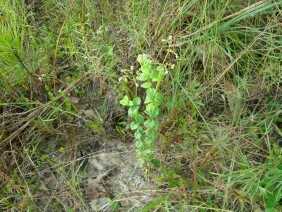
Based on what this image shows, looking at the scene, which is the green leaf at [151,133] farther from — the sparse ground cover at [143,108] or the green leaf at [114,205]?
the green leaf at [114,205]

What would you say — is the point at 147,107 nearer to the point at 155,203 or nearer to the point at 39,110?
the point at 155,203

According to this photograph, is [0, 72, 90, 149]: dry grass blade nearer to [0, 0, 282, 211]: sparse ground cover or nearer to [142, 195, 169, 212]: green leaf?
[0, 0, 282, 211]: sparse ground cover

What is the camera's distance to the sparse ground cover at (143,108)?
172 centimetres

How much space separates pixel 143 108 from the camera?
1.95 meters

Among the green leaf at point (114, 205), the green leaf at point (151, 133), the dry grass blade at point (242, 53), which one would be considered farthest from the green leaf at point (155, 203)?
the dry grass blade at point (242, 53)

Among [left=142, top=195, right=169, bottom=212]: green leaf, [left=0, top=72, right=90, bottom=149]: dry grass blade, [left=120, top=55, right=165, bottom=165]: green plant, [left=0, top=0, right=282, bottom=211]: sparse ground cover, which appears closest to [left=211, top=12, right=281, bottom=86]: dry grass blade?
[left=0, top=0, right=282, bottom=211]: sparse ground cover

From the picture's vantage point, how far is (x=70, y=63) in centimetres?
216

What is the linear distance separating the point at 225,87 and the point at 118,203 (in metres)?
0.72

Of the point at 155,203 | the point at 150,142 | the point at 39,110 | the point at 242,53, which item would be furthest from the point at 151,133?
the point at 39,110

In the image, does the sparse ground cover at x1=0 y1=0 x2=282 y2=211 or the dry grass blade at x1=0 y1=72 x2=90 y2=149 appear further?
the dry grass blade at x1=0 y1=72 x2=90 y2=149

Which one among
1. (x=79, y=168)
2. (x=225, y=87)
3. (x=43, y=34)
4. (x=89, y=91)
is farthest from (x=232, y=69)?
(x=43, y=34)

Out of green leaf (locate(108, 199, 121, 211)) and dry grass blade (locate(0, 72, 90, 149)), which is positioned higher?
dry grass blade (locate(0, 72, 90, 149))

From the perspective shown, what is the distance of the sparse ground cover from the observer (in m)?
1.72

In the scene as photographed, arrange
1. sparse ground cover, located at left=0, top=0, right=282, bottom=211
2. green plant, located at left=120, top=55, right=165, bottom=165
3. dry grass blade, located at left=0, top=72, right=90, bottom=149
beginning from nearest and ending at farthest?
green plant, located at left=120, top=55, right=165, bottom=165
sparse ground cover, located at left=0, top=0, right=282, bottom=211
dry grass blade, located at left=0, top=72, right=90, bottom=149
